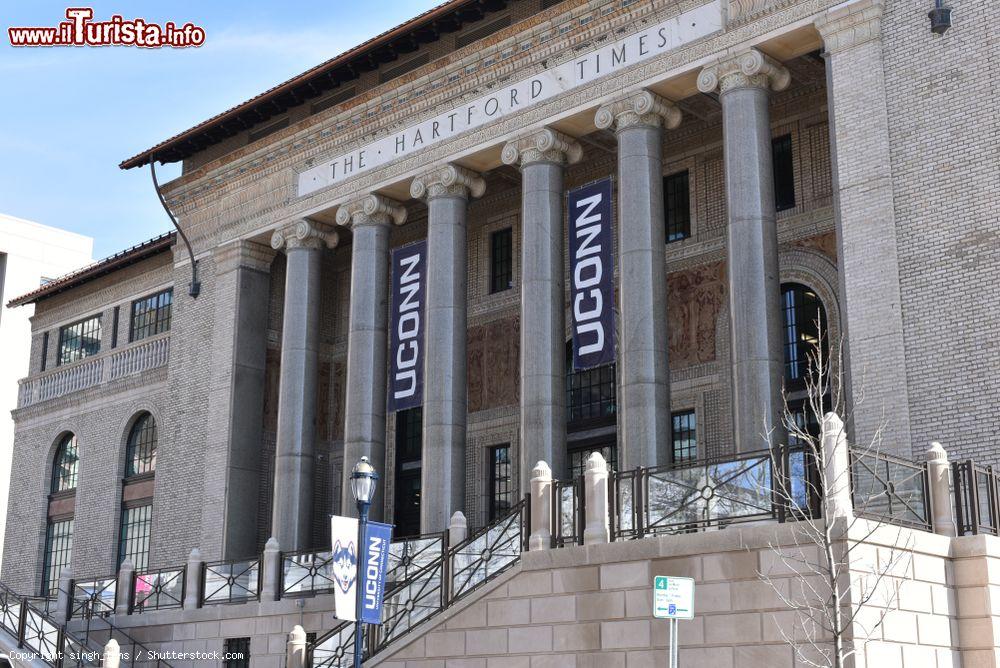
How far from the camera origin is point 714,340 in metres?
27.6

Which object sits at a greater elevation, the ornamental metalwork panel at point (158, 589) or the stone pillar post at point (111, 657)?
the ornamental metalwork panel at point (158, 589)

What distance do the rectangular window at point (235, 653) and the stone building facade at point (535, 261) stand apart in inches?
116

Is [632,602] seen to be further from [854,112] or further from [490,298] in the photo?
[490,298]

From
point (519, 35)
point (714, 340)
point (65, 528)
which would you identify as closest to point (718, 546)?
point (714, 340)

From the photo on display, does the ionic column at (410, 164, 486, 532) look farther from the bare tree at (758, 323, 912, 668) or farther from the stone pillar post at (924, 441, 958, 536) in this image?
the stone pillar post at (924, 441, 958, 536)

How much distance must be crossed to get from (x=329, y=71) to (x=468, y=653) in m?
17.1

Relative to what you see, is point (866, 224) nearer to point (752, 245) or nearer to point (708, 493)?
point (752, 245)

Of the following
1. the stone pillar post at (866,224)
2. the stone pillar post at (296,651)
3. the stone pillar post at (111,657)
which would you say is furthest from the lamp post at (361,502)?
the stone pillar post at (111,657)

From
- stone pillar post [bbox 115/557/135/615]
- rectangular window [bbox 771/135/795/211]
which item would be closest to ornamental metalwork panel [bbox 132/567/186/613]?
stone pillar post [bbox 115/557/135/615]

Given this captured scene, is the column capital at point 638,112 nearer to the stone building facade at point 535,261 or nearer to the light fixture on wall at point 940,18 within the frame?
the stone building facade at point 535,261

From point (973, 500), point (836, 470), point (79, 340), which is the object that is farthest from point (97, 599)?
point (973, 500)

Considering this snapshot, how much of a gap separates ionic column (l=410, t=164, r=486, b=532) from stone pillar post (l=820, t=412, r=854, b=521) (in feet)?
39.9

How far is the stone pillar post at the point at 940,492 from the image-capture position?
16625 mm

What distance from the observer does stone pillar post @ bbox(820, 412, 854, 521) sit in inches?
613
